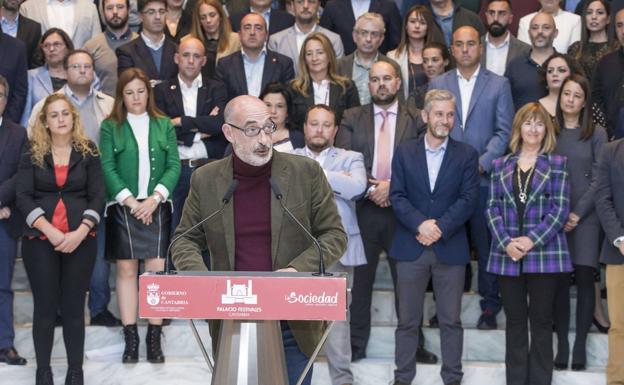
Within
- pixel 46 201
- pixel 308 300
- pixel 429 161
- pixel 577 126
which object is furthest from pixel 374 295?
pixel 308 300

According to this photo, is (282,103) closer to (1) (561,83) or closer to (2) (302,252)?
(1) (561,83)

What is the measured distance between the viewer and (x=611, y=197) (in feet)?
21.2

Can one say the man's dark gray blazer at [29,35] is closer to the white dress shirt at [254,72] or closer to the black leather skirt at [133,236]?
the white dress shirt at [254,72]

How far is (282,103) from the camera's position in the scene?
7.18 metres

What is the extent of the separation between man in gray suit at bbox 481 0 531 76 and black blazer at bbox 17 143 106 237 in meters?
3.13

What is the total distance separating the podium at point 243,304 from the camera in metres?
3.30

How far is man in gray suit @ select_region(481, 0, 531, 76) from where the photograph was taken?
26.6 ft

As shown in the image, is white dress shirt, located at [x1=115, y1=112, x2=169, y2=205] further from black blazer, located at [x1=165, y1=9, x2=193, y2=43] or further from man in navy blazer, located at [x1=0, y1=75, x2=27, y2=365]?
black blazer, located at [x1=165, y1=9, x2=193, y2=43]

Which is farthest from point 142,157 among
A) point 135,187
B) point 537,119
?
point 537,119

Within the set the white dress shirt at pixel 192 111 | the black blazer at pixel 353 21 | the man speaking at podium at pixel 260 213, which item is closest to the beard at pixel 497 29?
the black blazer at pixel 353 21

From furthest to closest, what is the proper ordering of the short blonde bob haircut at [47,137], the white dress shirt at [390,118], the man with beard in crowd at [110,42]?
1. the man with beard in crowd at [110,42]
2. the white dress shirt at [390,118]
3. the short blonde bob haircut at [47,137]

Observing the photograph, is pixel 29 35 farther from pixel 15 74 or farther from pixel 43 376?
pixel 43 376

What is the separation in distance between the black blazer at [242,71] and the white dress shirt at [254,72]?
4 centimetres

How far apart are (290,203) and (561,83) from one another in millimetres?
3597
